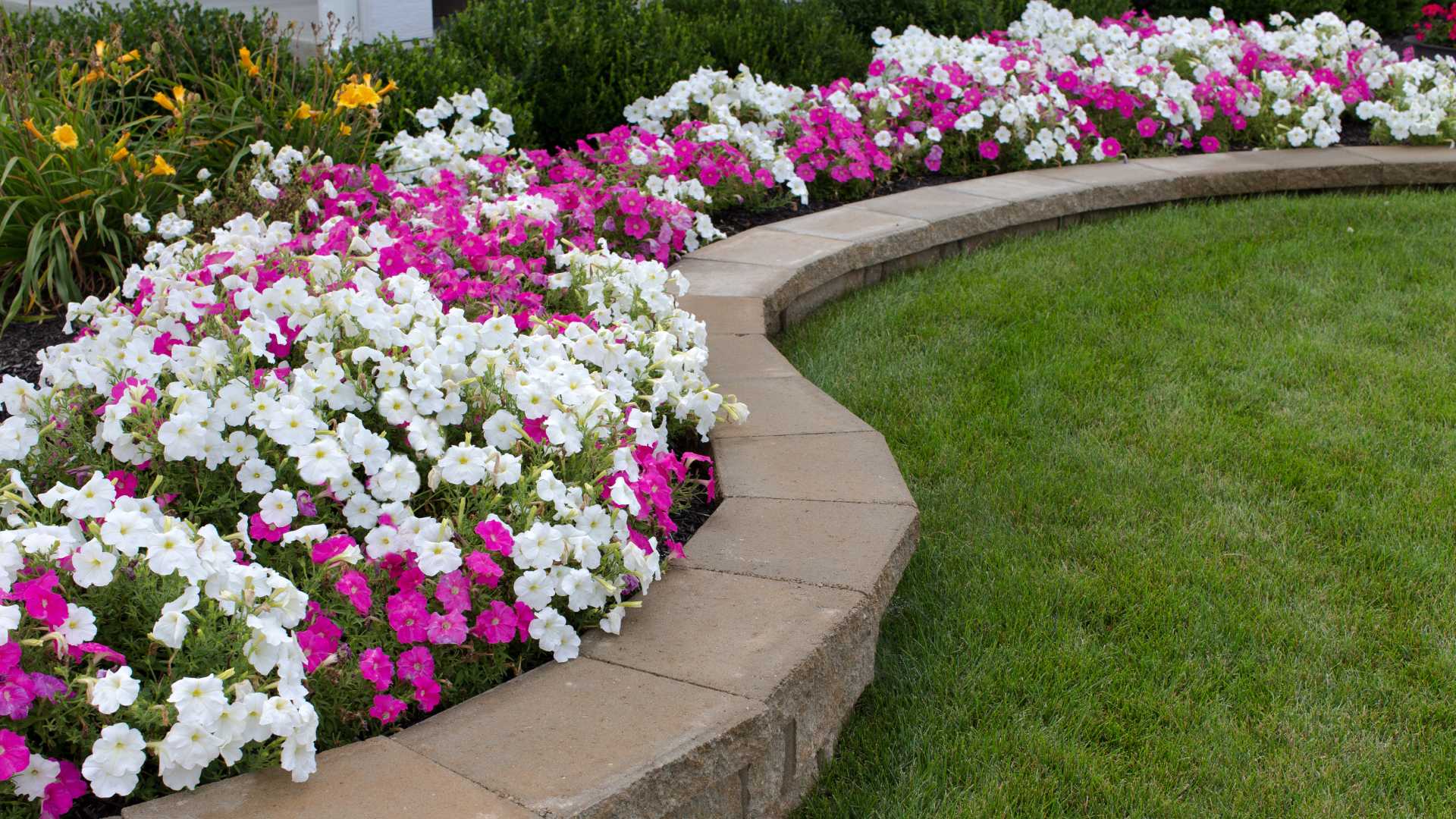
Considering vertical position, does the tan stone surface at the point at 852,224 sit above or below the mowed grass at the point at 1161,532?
above

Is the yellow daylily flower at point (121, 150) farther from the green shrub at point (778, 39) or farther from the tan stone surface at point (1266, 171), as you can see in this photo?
the tan stone surface at point (1266, 171)

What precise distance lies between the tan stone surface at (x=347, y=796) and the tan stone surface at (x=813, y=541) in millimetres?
789

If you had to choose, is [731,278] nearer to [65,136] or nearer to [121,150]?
[121,150]

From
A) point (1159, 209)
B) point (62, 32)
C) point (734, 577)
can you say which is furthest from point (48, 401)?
point (1159, 209)

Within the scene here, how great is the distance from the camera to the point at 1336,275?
15.3 feet

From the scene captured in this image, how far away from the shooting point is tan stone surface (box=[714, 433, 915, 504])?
2.76m

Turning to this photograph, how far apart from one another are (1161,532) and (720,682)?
53.4 inches

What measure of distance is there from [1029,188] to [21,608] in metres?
4.43

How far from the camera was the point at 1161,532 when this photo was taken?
2.94 meters

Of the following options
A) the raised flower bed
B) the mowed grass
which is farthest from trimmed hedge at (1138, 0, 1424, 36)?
the raised flower bed

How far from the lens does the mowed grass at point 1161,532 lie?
87.4 inches

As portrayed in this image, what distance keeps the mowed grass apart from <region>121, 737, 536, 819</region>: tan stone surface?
27.2 inches

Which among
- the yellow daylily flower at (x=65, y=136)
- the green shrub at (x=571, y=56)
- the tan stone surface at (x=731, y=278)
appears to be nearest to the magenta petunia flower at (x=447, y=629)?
the tan stone surface at (x=731, y=278)

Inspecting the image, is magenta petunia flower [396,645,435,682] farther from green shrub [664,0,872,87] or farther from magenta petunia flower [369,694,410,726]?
green shrub [664,0,872,87]
